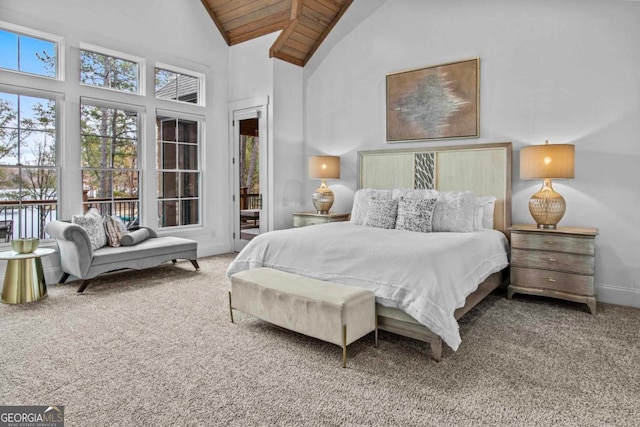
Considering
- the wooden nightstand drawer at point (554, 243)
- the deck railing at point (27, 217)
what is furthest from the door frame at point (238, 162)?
the wooden nightstand drawer at point (554, 243)

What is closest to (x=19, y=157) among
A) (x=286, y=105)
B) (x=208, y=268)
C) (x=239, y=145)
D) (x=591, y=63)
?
(x=208, y=268)

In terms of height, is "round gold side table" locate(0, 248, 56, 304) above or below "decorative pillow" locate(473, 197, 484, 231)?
below

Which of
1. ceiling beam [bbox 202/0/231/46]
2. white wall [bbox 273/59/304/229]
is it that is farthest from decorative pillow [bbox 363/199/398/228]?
ceiling beam [bbox 202/0/231/46]

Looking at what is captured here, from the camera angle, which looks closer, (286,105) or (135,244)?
(135,244)

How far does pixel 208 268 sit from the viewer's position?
17.7 ft

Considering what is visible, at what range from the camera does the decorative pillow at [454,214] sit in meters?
3.98

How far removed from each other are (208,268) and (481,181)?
141 inches

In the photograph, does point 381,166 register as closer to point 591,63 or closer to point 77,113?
point 591,63

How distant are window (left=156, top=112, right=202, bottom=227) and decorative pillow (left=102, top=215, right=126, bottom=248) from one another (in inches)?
43.2

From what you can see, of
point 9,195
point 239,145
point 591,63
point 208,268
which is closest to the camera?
point 591,63

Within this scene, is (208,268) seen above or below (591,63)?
below

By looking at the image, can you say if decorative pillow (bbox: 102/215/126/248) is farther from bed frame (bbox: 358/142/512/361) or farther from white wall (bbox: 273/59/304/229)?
bed frame (bbox: 358/142/512/361)

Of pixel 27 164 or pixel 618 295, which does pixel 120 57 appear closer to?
pixel 27 164

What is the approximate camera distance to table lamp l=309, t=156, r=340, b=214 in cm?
561
